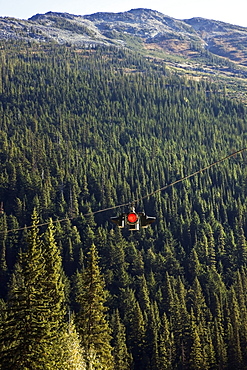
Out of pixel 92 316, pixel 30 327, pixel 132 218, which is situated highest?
pixel 132 218

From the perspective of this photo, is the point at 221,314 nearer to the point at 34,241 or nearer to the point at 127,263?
the point at 127,263

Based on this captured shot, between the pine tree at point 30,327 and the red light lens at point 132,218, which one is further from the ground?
the red light lens at point 132,218

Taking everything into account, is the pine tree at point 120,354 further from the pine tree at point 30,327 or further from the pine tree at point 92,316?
the pine tree at point 30,327

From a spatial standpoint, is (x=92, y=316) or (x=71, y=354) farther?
(x=92, y=316)

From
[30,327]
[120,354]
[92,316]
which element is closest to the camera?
[30,327]

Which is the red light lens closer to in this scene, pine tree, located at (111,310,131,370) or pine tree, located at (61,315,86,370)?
pine tree, located at (61,315,86,370)

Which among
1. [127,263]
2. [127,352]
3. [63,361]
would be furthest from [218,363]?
[127,263]

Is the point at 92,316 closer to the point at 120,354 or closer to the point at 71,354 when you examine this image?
the point at 71,354

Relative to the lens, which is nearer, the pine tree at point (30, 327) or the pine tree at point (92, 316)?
the pine tree at point (30, 327)

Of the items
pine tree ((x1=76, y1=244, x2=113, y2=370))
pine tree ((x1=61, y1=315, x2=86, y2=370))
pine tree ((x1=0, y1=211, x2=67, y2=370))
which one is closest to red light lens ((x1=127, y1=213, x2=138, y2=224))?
pine tree ((x1=0, y1=211, x2=67, y2=370))

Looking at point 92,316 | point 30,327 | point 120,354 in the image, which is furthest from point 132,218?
point 120,354

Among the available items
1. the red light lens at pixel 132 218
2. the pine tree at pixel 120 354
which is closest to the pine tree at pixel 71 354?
the red light lens at pixel 132 218
